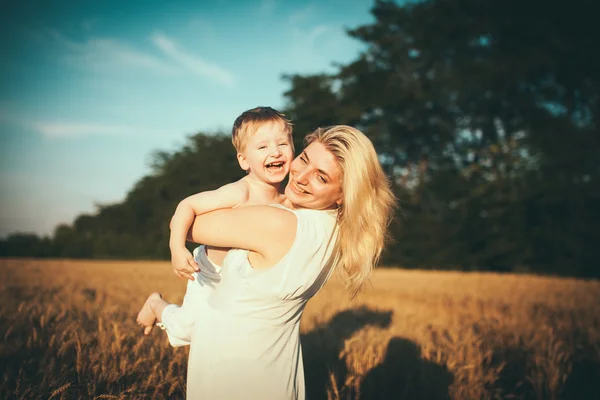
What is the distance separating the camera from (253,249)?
216 centimetres

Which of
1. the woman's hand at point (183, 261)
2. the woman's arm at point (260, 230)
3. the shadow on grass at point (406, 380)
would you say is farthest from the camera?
the shadow on grass at point (406, 380)

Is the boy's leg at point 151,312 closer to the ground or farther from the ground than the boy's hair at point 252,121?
closer to the ground

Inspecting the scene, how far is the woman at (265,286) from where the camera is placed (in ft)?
7.00

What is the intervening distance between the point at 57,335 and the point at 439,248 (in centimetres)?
2028

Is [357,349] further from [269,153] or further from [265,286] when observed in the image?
[265,286]

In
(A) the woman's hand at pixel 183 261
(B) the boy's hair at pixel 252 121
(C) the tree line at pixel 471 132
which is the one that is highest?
(C) the tree line at pixel 471 132

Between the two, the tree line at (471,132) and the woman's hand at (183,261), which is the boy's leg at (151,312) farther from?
the tree line at (471,132)

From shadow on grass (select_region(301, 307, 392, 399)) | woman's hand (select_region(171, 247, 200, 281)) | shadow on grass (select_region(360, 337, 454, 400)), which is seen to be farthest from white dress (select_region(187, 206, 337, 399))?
shadow on grass (select_region(360, 337, 454, 400))

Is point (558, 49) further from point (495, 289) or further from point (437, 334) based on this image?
point (437, 334)

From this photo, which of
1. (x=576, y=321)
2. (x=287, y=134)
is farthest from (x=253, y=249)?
(x=576, y=321)

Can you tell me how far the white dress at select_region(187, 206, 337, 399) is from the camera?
2133 mm

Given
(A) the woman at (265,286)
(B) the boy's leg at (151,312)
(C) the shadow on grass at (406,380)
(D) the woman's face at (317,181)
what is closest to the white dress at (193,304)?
(B) the boy's leg at (151,312)

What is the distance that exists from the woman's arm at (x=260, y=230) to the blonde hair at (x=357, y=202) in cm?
41

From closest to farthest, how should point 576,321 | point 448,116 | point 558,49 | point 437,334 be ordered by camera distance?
1. point 437,334
2. point 576,321
3. point 558,49
4. point 448,116
